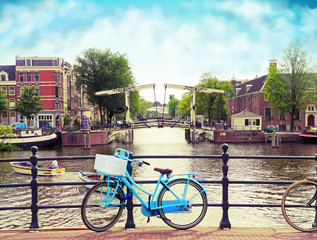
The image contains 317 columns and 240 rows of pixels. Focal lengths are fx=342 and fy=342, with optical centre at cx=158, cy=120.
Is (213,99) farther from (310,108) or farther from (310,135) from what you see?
(310,135)

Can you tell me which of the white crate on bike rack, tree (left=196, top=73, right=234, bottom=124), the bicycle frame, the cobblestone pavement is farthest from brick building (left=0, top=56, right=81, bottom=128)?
the white crate on bike rack

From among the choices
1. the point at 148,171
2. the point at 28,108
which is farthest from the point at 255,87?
the point at 148,171

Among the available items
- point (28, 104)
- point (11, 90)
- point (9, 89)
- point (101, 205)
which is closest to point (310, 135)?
point (28, 104)

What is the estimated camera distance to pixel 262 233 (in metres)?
4.47

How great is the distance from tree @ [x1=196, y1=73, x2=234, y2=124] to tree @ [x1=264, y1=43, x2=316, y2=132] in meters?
14.7

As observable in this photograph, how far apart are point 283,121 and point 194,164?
35.1 meters

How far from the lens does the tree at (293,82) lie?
50031mm

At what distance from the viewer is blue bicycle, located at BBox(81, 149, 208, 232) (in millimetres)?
4523

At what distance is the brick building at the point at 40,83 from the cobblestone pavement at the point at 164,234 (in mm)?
53493

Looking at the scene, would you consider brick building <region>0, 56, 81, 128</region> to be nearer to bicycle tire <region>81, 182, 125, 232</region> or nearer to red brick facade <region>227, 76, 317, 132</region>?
red brick facade <region>227, 76, 317, 132</region>

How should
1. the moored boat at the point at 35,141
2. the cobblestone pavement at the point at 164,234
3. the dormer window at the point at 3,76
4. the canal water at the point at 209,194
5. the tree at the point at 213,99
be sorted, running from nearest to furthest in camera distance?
the cobblestone pavement at the point at 164,234 → the canal water at the point at 209,194 → the moored boat at the point at 35,141 → the dormer window at the point at 3,76 → the tree at the point at 213,99

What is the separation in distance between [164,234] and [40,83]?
5557 cm

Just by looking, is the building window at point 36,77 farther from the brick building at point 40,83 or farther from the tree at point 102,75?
the tree at point 102,75

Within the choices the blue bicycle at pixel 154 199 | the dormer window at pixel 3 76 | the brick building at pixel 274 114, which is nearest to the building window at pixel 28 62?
the dormer window at pixel 3 76
